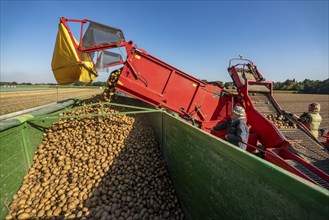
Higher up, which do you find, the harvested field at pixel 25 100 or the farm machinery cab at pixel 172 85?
the farm machinery cab at pixel 172 85

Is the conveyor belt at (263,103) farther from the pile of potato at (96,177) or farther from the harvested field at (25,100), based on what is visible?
the harvested field at (25,100)

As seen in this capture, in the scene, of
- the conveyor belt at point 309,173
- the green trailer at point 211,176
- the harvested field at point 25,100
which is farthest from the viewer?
the harvested field at point 25,100

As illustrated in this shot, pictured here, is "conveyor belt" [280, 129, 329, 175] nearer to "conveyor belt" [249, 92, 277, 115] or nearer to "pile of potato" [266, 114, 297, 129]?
"pile of potato" [266, 114, 297, 129]

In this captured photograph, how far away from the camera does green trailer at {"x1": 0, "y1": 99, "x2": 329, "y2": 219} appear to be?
3.66ft

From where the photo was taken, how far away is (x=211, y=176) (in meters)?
1.91

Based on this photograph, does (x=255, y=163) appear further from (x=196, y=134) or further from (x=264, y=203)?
(x=196, y=134)

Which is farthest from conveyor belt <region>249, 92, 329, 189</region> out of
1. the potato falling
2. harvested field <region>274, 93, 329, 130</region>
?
harvested field <region>274, 93, 329, 130</region>

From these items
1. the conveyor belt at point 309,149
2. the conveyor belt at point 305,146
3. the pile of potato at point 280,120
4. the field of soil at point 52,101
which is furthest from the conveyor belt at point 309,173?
the field of soil at point 52,101

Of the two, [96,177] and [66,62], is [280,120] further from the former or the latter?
[66,62]

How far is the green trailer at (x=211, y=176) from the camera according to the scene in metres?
1.12

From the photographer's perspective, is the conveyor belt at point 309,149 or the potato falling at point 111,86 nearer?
the conveyor belt at point 309,149

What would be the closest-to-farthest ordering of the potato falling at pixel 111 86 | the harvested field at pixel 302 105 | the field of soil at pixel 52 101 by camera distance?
1. the potato falling at pixel 111 86
2. the harvested field at pixel 302 105
3. the field of soil at pixel 52 101

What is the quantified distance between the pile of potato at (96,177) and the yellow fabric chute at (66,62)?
3.07 feet

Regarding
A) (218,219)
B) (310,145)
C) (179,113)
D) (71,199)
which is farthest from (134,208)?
(310,145)
